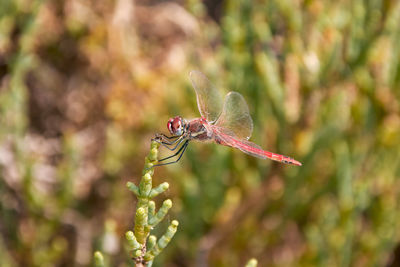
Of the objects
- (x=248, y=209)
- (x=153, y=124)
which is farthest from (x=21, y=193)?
(x=248, y=209)

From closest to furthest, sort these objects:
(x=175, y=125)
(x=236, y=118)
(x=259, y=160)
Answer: (x=175, y=125) < (x=236, y=118) < (x=259, y=160)

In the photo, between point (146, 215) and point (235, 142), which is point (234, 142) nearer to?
point (235, 142)

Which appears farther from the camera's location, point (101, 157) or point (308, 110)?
point (101, 157)

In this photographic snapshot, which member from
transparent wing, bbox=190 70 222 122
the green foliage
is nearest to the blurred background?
transparent wing, bbox=190 70 222 122

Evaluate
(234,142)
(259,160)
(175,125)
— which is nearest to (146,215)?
(175,125)

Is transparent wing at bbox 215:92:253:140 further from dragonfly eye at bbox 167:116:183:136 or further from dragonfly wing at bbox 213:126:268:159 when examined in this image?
dragonfly eye at bbox 167:116:183:136

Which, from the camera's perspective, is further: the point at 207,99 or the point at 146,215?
the point at 207,99

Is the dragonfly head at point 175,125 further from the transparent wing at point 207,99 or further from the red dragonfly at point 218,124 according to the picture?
the transparent wing at point 207,99

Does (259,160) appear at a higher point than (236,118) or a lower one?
higher

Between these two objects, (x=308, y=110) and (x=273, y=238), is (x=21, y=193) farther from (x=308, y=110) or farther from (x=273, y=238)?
(x=308, y=110)
